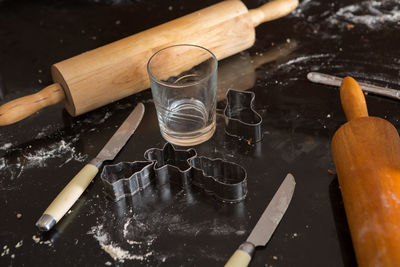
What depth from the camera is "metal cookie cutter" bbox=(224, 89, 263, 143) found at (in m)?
1.11

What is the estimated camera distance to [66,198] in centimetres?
97

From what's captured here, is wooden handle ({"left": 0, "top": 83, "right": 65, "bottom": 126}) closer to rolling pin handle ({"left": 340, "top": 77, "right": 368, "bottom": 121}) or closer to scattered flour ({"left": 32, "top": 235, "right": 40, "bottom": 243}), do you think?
scattered flour ({"left": 32, "top": 235, "right": 40, "bottom": 243})

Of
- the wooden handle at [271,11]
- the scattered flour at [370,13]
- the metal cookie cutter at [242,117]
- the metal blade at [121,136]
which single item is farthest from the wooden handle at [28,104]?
the scattered flour at [370,13]

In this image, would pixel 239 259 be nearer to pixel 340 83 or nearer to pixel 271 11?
pixel 340 83

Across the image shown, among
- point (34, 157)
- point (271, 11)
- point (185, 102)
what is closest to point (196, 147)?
point (185, 102)

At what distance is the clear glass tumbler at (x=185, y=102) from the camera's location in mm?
1092

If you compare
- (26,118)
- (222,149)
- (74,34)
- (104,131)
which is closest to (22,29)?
(74,34)

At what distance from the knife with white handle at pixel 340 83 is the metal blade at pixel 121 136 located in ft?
1.39

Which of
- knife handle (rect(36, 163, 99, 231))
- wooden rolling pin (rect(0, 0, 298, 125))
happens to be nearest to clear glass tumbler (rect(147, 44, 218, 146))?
wooden rolling pin (rect(0, 0, 298, 125))

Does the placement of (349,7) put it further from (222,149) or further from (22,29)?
(22,29)

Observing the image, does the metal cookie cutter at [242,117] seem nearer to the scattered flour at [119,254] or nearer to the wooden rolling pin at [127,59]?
the wooden rolling pin at [127,59]

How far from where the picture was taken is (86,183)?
101cm

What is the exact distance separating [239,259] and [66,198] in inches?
13.5

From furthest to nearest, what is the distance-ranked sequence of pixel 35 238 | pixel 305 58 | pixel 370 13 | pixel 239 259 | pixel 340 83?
pixel 370 13, pixel 305 58, pixel 340 83, pixel 35 238, pixel 239 259
